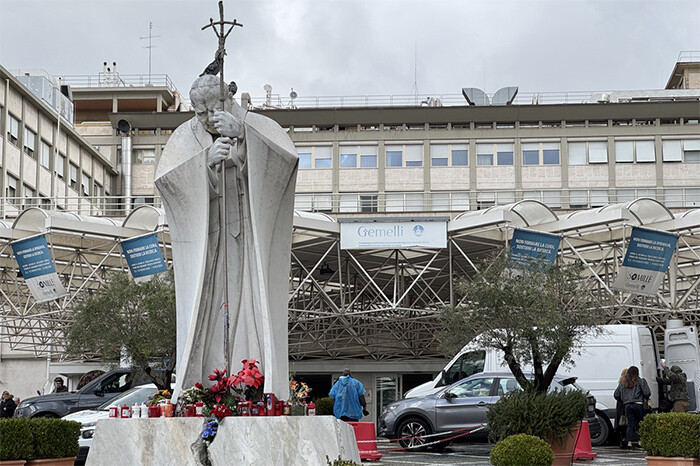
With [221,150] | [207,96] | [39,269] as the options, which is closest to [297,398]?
[221,150]

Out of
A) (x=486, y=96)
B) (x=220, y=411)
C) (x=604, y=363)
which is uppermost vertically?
(x=486, y=96)

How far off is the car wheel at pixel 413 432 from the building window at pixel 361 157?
38114 millimetres

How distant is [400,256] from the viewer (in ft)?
120

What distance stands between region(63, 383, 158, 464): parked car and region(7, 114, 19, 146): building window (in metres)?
31.0

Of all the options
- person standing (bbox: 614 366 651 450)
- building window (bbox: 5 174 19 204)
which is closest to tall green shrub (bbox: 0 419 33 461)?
person standing (bbox: 614 366 651 450)

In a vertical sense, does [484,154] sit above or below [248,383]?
above

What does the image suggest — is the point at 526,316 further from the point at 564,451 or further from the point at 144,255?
the point at 144,255

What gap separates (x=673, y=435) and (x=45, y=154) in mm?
45477

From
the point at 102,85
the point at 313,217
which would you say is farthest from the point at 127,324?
the point at 102,85

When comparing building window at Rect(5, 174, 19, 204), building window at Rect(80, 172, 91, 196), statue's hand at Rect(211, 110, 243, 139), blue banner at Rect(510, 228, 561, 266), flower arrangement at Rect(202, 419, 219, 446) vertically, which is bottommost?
flower arrangement at Rect(202, 419, 219, 446)

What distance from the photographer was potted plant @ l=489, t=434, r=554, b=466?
14.3m

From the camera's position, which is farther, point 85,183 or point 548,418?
point 85,183

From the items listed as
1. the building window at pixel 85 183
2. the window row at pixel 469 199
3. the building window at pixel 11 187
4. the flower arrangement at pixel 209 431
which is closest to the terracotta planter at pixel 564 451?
the flower arrangement at pixel 209 431

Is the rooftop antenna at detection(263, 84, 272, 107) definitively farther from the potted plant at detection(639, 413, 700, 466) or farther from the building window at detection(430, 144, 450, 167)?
the potted plant at detection(639, 413, 700, 466)
